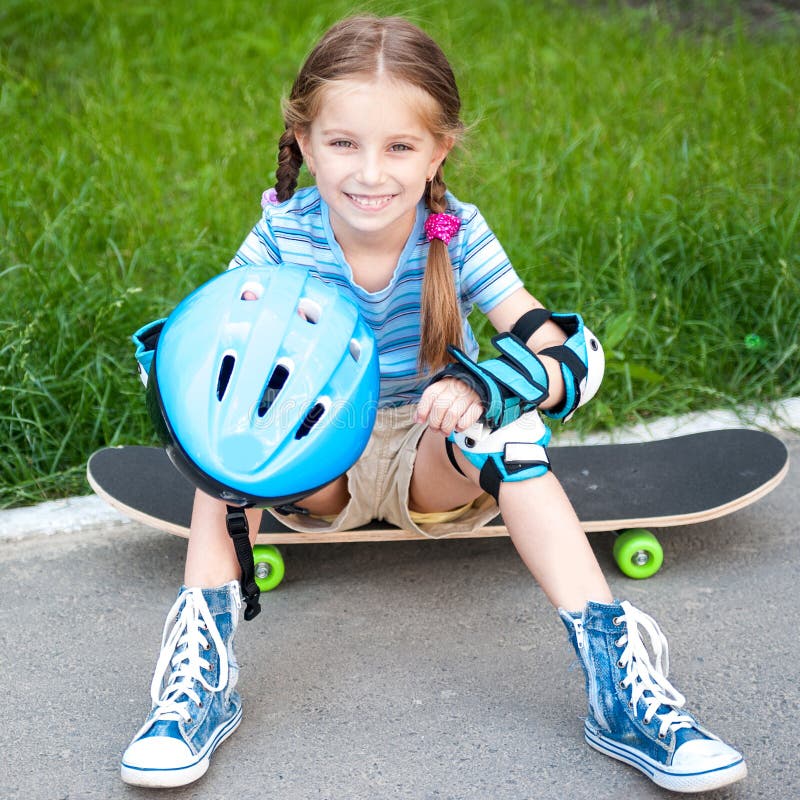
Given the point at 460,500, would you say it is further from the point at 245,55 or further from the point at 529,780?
the point at 245,55

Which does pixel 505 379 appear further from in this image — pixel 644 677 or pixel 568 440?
pixel 568 440

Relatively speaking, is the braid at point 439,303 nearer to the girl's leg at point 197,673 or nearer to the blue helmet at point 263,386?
the blue helmet at point 263,386

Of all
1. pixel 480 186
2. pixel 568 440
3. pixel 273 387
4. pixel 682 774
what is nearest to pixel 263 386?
pixel 273 387

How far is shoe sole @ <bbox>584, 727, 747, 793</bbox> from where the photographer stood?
1782mm

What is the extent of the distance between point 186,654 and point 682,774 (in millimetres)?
866

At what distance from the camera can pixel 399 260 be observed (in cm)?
224

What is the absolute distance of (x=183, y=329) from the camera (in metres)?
1.93

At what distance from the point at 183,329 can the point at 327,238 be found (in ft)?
1.46

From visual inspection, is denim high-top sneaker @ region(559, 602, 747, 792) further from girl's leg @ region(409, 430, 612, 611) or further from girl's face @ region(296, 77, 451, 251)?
girl's face @ region(296, 77, 451, 251)

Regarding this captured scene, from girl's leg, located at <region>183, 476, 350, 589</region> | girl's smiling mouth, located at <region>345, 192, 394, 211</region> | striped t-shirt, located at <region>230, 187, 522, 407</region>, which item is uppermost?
girl's smiling mouth, located at <region>345, 192, 394, 211</region>

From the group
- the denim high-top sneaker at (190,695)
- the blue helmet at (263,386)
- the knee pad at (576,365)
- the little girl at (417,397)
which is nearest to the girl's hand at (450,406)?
the little girl at (417,397)

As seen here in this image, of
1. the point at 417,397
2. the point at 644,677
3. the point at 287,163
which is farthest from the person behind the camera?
the point at 417,397

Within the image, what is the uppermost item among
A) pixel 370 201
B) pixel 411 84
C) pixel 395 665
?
pixel 411 84

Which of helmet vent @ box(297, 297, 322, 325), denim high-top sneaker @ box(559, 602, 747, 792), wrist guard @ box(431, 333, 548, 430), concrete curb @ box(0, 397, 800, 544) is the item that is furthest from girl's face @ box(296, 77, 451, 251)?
concrete curb @ box(0, 397, 800, 544)
